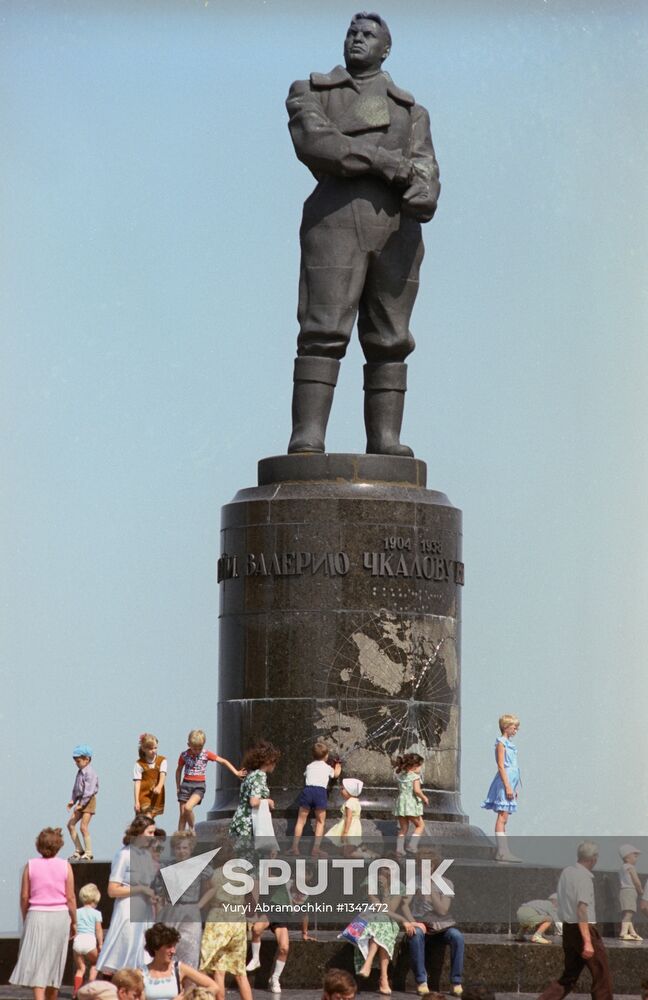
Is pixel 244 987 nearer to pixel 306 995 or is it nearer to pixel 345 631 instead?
pixel 306 995

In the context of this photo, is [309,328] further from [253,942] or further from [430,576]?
[253,942]

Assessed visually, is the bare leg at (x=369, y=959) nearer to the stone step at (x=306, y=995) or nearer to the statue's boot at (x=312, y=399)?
the stone step at (x=306, y=995)

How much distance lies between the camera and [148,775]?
2111 centimetres

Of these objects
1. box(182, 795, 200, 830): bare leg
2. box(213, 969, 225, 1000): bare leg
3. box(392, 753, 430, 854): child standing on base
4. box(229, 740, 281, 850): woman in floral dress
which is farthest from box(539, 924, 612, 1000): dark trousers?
box(182, 795, 200, 830): bare leg

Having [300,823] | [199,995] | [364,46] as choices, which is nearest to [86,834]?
[300,823]

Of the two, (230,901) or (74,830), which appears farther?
(74,830)

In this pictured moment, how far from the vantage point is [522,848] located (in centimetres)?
2056

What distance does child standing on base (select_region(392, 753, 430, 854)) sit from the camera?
Result: 1997cm

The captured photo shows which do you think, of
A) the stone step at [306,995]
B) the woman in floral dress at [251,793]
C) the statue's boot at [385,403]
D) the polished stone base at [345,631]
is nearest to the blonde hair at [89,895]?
the stone step at [306,995]

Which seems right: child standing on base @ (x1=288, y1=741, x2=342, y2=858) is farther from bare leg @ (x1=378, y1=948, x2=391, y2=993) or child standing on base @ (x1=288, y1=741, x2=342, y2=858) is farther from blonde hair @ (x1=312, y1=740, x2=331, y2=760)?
bare leg @ (x1=378, y1=948, x2=391, y2=993)

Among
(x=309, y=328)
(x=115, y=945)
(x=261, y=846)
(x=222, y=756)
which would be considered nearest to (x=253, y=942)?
(x=261, y=846)

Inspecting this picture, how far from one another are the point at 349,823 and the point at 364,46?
751cm

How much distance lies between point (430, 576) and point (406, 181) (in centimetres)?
379

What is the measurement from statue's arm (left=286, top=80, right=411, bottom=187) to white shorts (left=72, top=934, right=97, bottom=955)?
8.03m
